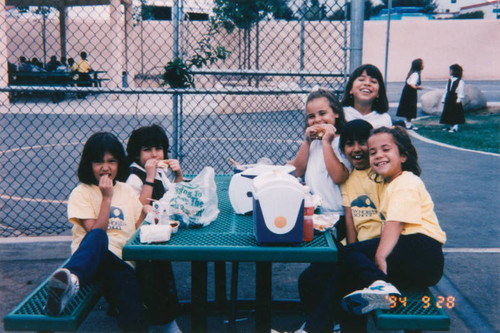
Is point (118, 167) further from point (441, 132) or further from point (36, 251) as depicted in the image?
point (441, 132)

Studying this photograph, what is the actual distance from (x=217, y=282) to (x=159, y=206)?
3.23 feet

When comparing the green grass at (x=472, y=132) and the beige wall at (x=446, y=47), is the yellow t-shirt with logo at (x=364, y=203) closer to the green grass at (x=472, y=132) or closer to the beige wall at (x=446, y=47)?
the green grass at (x=472, y=132)

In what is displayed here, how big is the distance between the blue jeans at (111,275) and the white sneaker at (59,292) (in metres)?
0.14

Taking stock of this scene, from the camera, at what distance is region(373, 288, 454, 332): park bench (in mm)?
2111

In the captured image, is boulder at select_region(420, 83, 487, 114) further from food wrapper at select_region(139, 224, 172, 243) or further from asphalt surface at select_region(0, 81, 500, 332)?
food wrapper at select_region(139, 224, 172, 243)

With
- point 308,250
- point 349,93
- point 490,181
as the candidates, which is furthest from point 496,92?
point 308,250

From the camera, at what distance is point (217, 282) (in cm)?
316

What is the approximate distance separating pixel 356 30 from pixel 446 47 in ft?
96.6

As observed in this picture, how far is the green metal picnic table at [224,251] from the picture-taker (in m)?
2.05

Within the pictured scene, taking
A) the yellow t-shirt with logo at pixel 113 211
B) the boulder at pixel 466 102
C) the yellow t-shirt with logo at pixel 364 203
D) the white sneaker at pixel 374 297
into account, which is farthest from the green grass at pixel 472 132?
the yellow t-shirt with logo at pixel 113 211

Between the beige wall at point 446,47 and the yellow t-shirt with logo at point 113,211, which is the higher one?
the beige wall at point 446,47

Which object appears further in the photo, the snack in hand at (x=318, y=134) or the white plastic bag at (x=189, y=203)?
the snack in hand at (x=318, y=134)

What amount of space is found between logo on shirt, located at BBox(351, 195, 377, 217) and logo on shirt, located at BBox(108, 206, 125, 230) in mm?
1329

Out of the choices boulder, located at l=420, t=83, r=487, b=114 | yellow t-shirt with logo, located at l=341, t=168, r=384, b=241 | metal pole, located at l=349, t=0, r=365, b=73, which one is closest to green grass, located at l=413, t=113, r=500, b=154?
boulder, located at l=420, t=83, r=487, b=114
